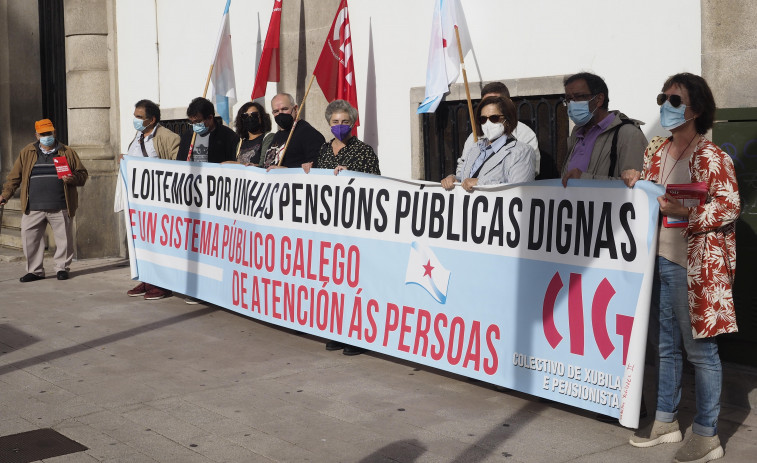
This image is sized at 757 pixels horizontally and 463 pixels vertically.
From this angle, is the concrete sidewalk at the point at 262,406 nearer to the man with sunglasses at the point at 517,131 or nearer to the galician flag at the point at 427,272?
the galician flag at the point at 427,272

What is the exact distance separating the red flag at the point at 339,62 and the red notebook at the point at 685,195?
16.7ft

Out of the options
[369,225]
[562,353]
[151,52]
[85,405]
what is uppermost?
[151,52]

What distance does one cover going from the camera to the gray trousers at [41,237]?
1162cm

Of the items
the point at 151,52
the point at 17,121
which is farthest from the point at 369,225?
the point at 17,121

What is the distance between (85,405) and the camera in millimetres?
6219

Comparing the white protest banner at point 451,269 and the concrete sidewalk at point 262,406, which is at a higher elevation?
the white protest banner at point 451,269

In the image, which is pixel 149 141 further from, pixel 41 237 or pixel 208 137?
pixel 41 237

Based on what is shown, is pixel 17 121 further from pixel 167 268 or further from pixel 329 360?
pixel 329 360

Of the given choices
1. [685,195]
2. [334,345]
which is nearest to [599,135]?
[685,195]

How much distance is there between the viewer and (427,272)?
6.51 m

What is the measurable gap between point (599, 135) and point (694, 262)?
1.24m

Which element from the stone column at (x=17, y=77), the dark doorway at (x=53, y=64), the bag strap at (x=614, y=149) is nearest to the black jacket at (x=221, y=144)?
the bag strap at (x=614, y=149)

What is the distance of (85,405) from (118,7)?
8.97 meters

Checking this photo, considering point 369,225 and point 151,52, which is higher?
point 151,52
